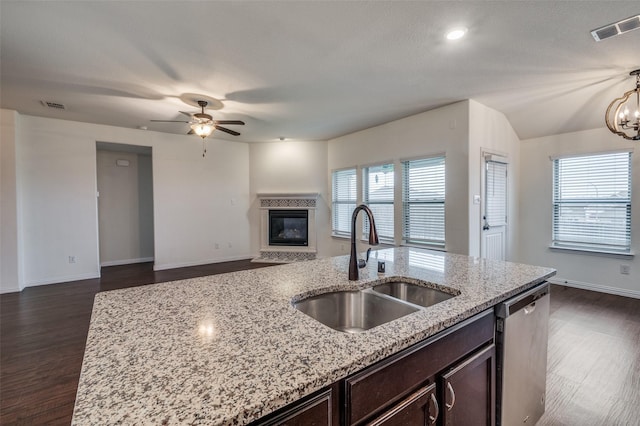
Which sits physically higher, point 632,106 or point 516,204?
point 632,106

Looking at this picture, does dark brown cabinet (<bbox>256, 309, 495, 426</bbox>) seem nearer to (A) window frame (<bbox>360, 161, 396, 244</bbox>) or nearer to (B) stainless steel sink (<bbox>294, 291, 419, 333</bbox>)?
(B) stainless steel sink (<bbox>294, 291, 419, 333</bbox>)

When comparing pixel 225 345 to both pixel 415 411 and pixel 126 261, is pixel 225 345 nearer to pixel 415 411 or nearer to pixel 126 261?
pixel 415 411

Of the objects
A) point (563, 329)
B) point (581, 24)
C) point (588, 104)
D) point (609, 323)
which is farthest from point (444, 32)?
point (609, 323)

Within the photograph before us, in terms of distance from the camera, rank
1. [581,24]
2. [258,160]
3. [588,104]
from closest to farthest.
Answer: [581,24] < [588,104] < [258,160]

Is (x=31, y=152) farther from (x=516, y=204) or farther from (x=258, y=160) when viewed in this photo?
(x=516, y=204)

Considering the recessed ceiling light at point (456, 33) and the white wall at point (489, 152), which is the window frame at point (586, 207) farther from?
the recessed ceiling light at point (456, 33)

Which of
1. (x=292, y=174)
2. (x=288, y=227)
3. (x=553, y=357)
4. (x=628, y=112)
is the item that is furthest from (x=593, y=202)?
(x=288, y=227)

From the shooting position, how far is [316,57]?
2797 millimetres

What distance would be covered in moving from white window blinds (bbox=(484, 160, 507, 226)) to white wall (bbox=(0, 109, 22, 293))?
7153mm

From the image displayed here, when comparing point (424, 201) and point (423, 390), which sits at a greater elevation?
point (424, 201)

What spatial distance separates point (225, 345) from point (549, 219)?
565 cm

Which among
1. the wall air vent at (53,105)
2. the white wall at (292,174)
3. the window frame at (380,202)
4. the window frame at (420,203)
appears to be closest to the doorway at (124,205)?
the wall air vent at (53,105)

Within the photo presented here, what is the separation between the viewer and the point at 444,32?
2396mm

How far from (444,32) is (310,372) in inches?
109
